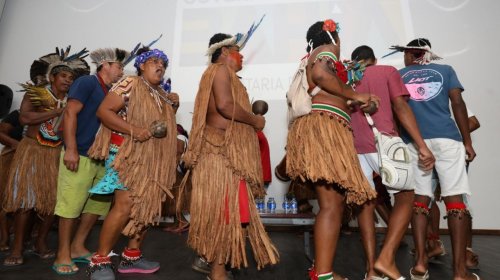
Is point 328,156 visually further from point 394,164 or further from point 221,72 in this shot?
point 221,72

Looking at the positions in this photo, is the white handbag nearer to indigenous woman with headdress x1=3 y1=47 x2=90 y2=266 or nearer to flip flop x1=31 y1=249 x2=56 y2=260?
indigenous woman with headdress x1=3 y1=47 x2=90 y2=266

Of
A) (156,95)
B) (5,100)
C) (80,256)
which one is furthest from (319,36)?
(5,100)

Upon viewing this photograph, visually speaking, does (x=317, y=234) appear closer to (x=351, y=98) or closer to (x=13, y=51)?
(x=351, y=98)

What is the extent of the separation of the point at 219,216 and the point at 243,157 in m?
0.36

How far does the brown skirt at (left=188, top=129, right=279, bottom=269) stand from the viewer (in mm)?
1828

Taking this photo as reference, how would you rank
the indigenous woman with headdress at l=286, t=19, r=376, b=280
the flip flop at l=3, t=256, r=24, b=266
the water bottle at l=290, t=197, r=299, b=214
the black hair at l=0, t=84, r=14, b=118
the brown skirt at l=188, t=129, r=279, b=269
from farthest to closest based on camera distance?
1. the black hair at l=0, t=84, r=14, b=118
2. the water bottle at l=290, t=197, r=299, b=214
3. the flip flop at l=3, t=256, r=24, b=266
4. the brown skirt at l=188, t=129, r=279, b=269
5. the indigenous woman with headdress at l=286, t=19, r=376, b=280

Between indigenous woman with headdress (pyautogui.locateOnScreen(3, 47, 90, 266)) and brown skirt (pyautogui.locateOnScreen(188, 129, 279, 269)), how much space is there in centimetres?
141

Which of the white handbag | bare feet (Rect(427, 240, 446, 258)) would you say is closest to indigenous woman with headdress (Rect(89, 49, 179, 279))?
the white handbag

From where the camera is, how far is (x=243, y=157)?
193 cm

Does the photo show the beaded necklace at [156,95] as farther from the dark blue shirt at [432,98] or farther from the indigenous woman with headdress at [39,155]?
the dark blue shirt at [432,98]

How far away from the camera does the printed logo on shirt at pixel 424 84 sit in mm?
2211

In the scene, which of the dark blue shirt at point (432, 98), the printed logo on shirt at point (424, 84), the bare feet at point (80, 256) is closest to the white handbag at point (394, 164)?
the dark blue shirt at point (432, 98)

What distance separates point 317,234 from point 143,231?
1.20 meters

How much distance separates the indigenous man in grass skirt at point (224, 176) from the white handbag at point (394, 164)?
70 cm
